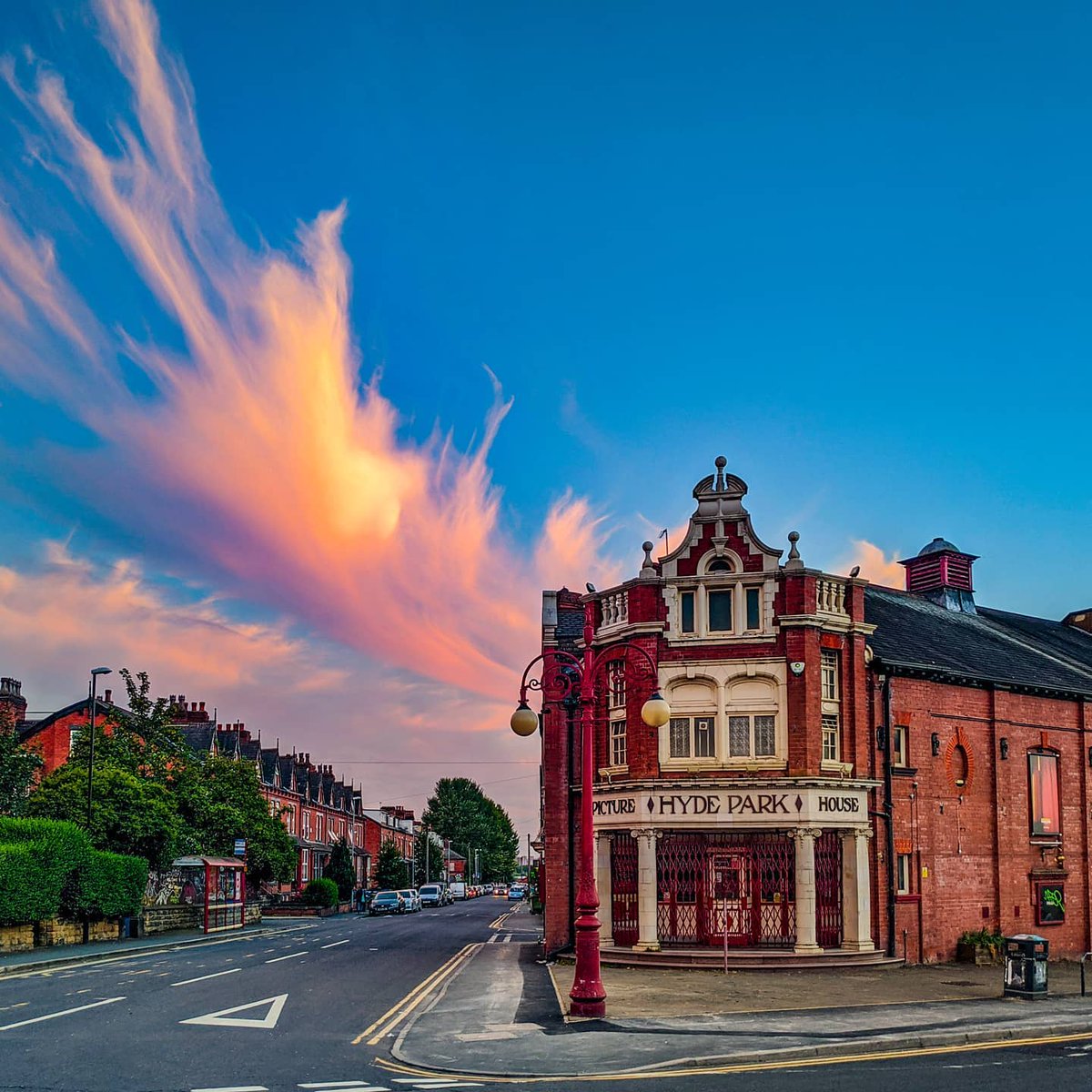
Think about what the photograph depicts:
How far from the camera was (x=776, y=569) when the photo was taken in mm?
30547

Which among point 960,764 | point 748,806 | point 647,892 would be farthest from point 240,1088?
point 960,764

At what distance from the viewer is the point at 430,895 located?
298ft

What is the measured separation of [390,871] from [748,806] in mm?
75252

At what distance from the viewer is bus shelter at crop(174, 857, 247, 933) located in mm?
47875

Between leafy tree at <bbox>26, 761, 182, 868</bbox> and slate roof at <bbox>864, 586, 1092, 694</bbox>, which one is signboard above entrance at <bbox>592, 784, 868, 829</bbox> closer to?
slate roof at <bbox>864, 586, 1092, 694</bbox>

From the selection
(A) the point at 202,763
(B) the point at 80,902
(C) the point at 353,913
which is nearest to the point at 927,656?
(B) the point at 80,902

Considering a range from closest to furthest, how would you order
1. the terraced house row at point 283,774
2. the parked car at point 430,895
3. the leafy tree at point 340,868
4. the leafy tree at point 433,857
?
the terraced house row at point 283,774
the leafy tree at point 340,868
the parked car at point 430,895
the leafy tree at point 433,857

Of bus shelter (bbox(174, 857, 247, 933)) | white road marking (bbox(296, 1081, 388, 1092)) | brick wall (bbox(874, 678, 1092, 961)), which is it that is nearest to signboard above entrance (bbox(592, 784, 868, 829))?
brick wall (bbox(874, 678, 1092, 961))

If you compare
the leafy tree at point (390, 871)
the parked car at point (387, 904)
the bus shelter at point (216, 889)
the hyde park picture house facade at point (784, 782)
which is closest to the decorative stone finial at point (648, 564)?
the hyde park picture house facade at point (784, 782)

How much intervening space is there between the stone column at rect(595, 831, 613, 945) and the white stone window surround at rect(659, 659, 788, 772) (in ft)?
8.92

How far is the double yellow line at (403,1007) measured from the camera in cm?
1823

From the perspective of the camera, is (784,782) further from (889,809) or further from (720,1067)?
(720,1067)

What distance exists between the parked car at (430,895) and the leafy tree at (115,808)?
154 ft

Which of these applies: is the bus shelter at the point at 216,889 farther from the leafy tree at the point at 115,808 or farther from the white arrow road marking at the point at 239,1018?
the white arrow road marking at the point at 239,1018
